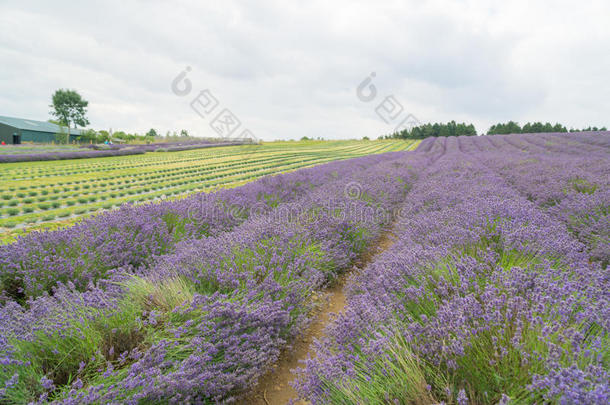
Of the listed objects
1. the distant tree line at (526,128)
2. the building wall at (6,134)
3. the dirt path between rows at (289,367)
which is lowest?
the dirt path between rows at (289,367)

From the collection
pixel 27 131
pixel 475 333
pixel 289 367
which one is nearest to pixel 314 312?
pixel 289 367

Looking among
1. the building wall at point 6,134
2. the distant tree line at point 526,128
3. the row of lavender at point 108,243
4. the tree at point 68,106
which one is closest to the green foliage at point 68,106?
the tree at point 68,106

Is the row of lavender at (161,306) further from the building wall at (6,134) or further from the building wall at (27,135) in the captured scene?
the building wall at (27,135)

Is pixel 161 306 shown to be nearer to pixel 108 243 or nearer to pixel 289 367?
pixel 289 367

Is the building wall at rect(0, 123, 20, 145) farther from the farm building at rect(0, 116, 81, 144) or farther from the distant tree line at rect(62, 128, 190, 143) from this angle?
the distant tree line at rect(62, 128, 190, 143)

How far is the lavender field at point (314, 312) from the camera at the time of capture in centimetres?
140

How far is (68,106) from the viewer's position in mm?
52656

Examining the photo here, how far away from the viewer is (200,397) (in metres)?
1.76

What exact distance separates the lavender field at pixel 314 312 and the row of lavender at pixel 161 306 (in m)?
0.02

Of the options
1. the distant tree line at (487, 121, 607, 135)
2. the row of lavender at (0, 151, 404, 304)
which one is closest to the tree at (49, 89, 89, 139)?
the row of lavender at (0, 151, 404, 304)

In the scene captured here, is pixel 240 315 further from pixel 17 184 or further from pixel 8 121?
pixel 8 121

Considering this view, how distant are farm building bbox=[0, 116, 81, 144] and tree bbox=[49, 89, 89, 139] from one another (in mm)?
2192

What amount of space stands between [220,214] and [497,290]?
4.68 meters

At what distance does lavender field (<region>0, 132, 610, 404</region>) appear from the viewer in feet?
4.58
